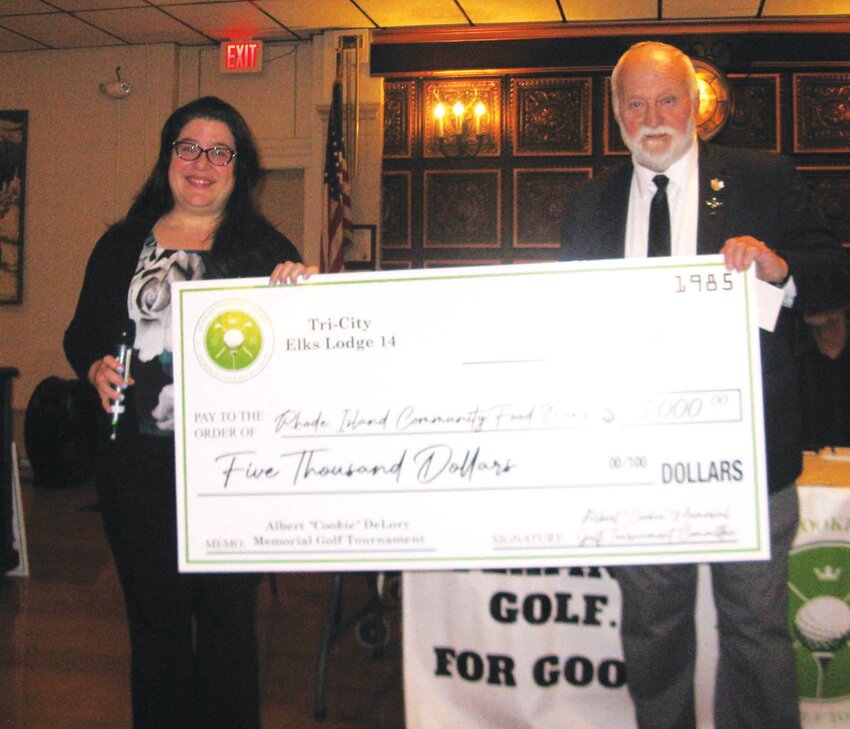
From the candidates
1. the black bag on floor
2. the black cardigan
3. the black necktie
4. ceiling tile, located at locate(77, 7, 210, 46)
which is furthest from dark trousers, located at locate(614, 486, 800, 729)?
ceiling tile, located at locate(77, 7, 210, 46)

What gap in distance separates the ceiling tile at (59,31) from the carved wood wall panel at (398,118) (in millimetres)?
2585

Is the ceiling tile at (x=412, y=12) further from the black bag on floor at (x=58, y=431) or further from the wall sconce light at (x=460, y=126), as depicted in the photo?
the black bag on floor at (x=58, y=431)

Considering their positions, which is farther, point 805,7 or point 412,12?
point 412,12

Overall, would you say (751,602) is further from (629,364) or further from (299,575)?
(299,575)

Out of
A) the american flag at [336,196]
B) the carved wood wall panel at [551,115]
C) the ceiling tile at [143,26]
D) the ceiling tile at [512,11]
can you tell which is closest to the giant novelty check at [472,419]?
the american flag at [336,196]

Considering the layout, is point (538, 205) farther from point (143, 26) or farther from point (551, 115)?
point (143, 26)

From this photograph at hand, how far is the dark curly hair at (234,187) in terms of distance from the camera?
180 cm

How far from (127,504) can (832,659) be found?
1834 millimetres

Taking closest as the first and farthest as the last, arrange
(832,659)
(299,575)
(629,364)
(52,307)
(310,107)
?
(629,364), (832,659), (299,575), (310,107), (52,307)

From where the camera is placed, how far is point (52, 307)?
7.53 metres

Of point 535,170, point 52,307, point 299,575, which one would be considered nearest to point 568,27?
point 535,170

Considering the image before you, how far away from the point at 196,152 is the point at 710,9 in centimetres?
542

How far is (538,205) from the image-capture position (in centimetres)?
661

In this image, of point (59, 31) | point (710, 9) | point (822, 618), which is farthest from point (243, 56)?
point (822, 618)
